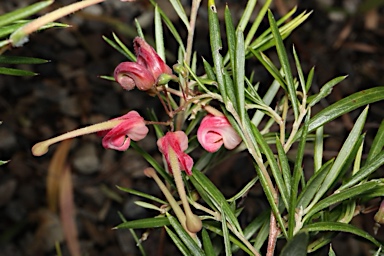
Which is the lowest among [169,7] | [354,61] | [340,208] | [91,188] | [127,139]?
[354,61]

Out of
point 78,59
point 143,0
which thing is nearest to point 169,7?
point 143,0

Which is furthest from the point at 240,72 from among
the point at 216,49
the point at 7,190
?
the point at 7,190

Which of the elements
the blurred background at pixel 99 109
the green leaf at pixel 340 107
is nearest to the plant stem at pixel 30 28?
the green leaf at pixel 340 107

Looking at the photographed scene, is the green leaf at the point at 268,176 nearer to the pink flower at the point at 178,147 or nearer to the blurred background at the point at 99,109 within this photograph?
the pink flower at the point at 178,147

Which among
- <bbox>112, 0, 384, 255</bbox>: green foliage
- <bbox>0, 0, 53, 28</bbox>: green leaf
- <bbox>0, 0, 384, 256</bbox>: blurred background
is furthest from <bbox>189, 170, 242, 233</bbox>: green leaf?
<bbox>0, 0, 384, 256</bbox>: blurred background

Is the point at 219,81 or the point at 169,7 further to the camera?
the point at 169,7

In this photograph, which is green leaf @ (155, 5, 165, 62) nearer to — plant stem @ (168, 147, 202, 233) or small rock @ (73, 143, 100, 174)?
plant stem @ (168, 147, 202, 233)

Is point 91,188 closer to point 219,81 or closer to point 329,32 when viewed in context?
point 329,32
